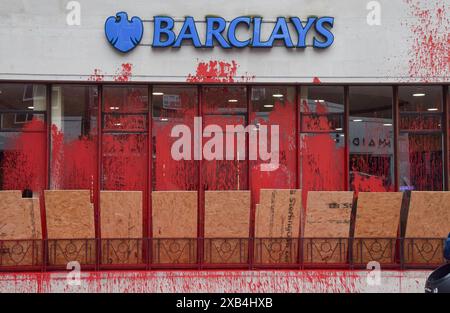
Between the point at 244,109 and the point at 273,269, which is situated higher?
the point at 244,109

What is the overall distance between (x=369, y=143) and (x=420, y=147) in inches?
41.7

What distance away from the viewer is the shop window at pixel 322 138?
17.6m

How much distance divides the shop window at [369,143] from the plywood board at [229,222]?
238cm

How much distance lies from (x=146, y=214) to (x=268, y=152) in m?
2.77

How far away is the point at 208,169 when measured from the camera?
17.5 metres

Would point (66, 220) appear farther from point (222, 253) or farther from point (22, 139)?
point (222, 253)

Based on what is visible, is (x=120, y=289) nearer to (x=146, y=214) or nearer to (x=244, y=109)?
(x=146, y=214)

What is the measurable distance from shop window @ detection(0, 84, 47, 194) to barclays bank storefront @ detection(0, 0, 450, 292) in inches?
1.2

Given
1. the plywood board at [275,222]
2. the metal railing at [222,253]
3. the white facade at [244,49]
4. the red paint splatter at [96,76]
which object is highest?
the white facade at [244,49]

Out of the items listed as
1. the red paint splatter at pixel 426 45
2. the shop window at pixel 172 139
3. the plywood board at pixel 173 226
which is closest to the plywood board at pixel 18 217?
the plywood board at pixel 173 226

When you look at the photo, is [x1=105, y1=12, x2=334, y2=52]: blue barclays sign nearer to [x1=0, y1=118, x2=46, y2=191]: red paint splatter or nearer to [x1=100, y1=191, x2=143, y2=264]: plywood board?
[x1=0, y1=118, x2=46, y2=191]: red paint splatter

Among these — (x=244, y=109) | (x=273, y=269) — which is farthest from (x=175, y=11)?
(x=273, y=269)

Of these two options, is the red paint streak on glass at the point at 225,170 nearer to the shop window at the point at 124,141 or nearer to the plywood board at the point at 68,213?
the shop window at the point at 124,141
